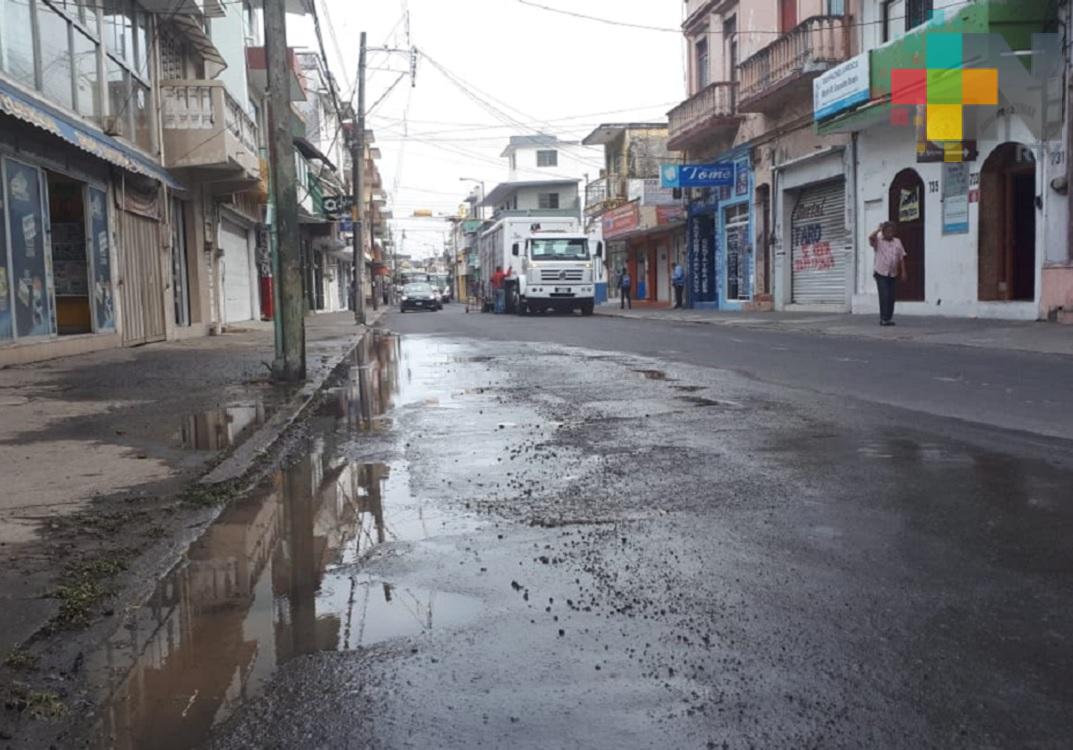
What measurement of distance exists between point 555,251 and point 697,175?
5.50 metres

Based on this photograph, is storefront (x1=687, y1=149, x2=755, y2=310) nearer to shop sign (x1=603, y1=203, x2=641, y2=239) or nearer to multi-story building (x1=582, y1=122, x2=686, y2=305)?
multi-story building (x1=582, y1=122, x2=686, y2=305)

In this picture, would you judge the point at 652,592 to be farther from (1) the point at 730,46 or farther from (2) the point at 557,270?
(1) the point at 730,46

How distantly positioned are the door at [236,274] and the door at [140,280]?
249 inches

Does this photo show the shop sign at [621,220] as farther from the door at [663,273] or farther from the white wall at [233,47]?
the white wall at [233,47]

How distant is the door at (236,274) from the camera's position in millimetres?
24672

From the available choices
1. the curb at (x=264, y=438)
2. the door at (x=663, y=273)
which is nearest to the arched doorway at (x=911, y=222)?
the curb at (x=264, y=438)

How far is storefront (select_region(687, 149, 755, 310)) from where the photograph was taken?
28734 millimetres

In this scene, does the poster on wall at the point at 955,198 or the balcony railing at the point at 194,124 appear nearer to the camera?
the balcony railing at the point at 194,124

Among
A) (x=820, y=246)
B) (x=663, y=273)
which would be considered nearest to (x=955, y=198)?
(x=820, y=246)

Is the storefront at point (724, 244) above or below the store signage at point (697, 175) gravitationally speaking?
below

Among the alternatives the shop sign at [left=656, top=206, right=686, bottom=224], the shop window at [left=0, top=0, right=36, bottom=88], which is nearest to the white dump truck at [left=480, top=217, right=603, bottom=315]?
the shop sign at [left=656, top=206, right=686, bottom=224]

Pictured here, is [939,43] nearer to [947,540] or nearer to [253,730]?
[947,540]

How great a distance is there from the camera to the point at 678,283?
3362 centimetres

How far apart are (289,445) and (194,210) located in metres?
15.7
